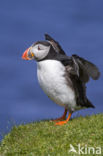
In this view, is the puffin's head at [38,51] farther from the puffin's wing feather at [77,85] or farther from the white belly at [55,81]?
the puffin's wing feather at [77,85]

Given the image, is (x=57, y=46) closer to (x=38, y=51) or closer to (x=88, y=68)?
(x=38, y=51)

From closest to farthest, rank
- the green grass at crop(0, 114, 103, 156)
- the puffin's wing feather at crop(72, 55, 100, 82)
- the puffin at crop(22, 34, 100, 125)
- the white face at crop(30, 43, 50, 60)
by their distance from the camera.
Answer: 1. the green grass at crop(0, 114, 103, 156)
2. the puffin's wing feather at crop(72, 55, 100, 82)
3. the puffin at crop(22, 34, 100, 125)
4. the white face at crop(30, 43, 50, 60)

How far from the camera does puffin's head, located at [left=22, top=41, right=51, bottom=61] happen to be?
8375mm

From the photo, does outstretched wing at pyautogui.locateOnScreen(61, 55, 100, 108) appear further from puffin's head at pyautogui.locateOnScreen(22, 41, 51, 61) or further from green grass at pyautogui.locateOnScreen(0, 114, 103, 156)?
green grass at pyautogui.locateOnScreen(0, 114, 103, 156)

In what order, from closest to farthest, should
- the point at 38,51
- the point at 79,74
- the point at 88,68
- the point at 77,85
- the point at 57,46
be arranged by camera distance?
the point at 88,68, the point at 38,51, the point at 79,74, the point at 77,85, the point at 57,46

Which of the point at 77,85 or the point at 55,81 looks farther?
the point at 77,85

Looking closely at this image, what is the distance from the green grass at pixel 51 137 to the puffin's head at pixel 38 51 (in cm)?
157

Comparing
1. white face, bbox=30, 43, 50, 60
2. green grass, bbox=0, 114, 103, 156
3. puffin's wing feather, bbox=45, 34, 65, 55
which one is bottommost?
green grass, bbox=0, 114, 103, 156

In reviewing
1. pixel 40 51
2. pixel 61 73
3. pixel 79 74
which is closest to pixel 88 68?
pixel 79 74

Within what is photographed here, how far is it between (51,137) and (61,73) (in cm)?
141

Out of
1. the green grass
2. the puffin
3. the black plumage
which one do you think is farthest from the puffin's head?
the green grass

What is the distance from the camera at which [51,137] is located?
7.78 meters

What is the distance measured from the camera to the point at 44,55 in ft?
27.5

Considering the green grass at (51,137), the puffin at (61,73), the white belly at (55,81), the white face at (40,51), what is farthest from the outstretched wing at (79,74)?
the green grass at (51,137)
